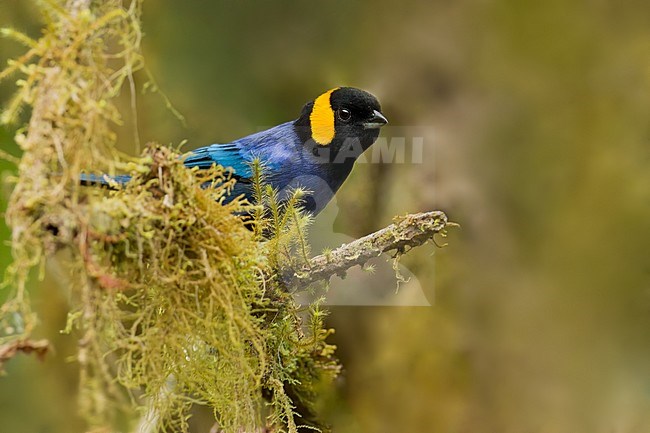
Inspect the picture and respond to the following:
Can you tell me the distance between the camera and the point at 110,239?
127 cm

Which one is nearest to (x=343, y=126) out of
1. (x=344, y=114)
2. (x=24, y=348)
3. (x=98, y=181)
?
(x=344, y=114)

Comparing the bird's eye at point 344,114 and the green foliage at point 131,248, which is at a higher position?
the bird's eye at point 344,114

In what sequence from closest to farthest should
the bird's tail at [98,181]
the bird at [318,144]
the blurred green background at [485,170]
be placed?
the bird's tail at [98,181] → the bird at [318,144] → the blurred green background at [485,170]

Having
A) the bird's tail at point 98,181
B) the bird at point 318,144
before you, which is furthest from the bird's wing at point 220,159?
the bird's tail at point 98,181

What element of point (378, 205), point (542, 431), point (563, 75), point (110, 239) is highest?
point (563, 75)

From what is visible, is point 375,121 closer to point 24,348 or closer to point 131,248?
point 131,248

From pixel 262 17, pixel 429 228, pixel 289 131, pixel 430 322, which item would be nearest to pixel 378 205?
pixel 430 322

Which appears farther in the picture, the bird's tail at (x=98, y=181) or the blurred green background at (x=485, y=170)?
the blurred green background at (x=485, y=170)

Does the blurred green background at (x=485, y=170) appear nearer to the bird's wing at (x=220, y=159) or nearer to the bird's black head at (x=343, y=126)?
the bird's black head at (x=343, y=126)

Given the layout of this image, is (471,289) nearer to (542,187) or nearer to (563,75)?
(542,187)

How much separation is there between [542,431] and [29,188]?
308 centimetres

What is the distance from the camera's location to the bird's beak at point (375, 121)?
2.61m

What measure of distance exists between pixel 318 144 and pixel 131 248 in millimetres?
1375

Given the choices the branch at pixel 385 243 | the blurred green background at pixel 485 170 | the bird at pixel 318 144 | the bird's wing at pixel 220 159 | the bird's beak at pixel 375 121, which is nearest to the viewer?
the branch at pixel 385 243
